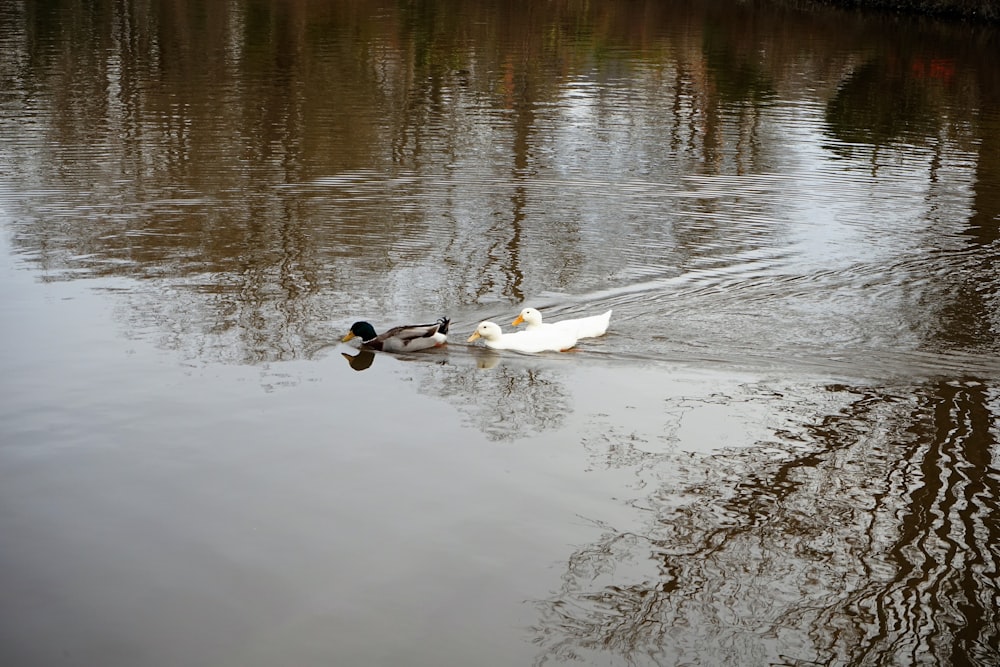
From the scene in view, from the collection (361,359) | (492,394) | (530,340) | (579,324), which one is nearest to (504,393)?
(492,394)

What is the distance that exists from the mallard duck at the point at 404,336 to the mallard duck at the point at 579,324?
70 cm

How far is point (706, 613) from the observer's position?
20.4 ft

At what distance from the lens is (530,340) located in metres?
9.74

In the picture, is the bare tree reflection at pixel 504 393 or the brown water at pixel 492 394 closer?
the brown water at pixel 492 394

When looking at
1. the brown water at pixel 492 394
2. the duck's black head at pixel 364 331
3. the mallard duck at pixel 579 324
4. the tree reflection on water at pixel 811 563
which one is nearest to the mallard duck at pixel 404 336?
the duck's black head at pixel 364 331

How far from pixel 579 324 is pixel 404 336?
4.77 ft

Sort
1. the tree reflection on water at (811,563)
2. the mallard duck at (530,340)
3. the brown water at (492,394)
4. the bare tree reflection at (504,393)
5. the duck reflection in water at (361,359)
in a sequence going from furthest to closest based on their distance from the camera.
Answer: the mallard duck at (530,340), the duck reflection in water at (361,359), the bare tree reflection at (504,393), the brown water at (492,394), the tree reflection on water at (811,563)

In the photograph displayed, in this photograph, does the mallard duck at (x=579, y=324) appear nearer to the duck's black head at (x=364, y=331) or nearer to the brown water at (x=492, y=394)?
the brown water at (x=492, y=394)

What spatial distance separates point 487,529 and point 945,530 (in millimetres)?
2730

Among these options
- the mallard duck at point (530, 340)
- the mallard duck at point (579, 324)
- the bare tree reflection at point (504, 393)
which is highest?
the mallard duck at point (579, 324)

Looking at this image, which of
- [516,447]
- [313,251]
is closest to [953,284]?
[516,447]

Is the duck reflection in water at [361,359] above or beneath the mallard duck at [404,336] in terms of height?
beneath

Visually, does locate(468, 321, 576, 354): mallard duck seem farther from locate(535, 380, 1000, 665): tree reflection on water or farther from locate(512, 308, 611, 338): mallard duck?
locate(535, 380, 1000, 665): tree reflection on water

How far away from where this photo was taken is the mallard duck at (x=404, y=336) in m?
9.62
